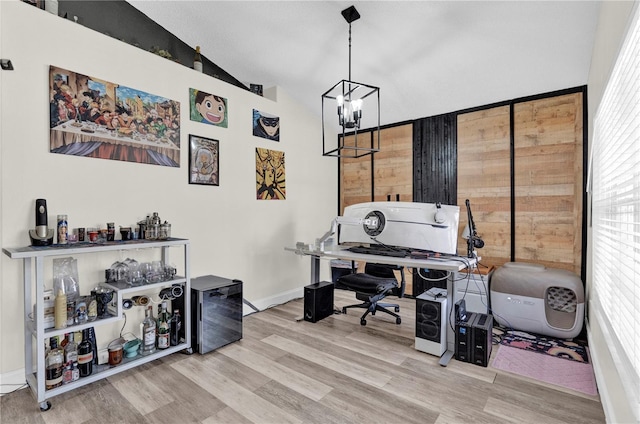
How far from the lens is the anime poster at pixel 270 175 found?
356 cm

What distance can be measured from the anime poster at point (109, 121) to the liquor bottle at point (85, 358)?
4.35 ft

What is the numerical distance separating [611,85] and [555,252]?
1982 millimetres

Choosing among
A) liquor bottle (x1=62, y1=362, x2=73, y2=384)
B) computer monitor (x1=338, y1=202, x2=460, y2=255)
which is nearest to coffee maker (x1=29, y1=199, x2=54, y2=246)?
liquor bottle (x1=62, y1=362, x2=73, y2=384)

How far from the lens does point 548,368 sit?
2252 mm

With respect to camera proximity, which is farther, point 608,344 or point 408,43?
point 408,43

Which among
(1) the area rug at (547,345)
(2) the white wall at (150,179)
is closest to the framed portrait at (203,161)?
(2) the white wall at (150,179)

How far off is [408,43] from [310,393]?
9.50ft

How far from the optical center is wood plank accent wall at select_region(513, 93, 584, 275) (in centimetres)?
294

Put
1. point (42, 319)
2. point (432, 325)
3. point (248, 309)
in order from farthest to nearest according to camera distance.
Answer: point (248, 309) < point (432, 325) < point (42, 319)

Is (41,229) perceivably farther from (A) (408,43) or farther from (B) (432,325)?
(A) (408,43)

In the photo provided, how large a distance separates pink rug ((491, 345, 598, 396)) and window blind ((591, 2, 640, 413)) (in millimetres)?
568

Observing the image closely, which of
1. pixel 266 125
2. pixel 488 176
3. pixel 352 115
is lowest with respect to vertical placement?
pixel 488 176

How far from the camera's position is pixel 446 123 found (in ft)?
12.2

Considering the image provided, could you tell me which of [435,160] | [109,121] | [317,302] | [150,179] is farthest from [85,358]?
[435,160]
